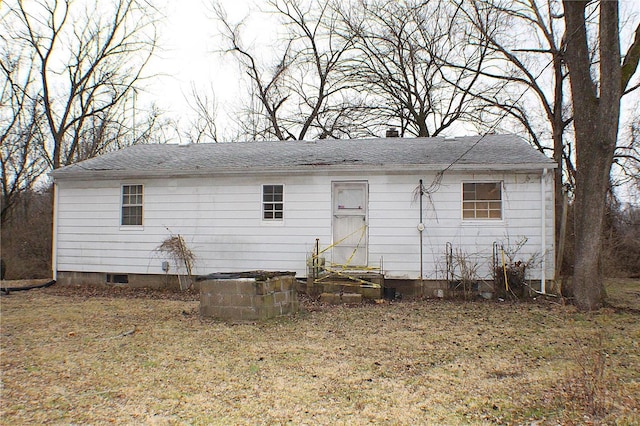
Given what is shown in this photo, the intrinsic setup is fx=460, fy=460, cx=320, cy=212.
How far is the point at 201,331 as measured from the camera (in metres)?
7.20

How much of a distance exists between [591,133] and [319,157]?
6039 millimetres

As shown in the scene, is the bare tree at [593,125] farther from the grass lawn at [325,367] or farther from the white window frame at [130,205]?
the white window frame at [130,205]

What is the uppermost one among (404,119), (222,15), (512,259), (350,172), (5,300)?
(222,15)

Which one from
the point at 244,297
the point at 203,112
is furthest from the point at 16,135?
the point at 244,297

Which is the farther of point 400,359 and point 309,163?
point 309,163

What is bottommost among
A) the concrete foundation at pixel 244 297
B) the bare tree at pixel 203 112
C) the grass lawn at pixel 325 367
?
the grass lawn at pixel 325 367

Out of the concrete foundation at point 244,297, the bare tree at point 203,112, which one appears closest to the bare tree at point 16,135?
the bare tree at point 203,112

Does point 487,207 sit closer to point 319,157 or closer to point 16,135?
point 319,157

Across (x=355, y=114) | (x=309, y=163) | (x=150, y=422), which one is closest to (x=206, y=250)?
(x=309, y=163)

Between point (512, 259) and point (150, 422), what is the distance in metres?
8.69

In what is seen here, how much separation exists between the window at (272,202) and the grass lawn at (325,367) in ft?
10.2

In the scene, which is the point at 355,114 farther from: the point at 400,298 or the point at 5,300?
the point at 5,300

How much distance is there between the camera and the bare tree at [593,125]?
8.50 metres

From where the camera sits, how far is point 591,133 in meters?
9.02
